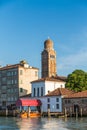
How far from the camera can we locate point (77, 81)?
78.5m

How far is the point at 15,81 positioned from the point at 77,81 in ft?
65.8

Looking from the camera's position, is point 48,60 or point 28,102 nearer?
point 28,102

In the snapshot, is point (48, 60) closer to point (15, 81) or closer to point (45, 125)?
point (15, 81)

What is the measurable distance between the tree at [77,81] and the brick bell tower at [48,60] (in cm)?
3793

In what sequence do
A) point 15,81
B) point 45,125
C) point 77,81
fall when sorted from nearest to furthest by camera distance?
point 45,125 → point 77,81 → point 15,81

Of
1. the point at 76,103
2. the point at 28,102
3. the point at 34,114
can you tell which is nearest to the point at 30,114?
the point at 34,114

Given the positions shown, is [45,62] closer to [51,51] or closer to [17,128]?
[51,51]

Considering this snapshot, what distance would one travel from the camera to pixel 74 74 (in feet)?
260

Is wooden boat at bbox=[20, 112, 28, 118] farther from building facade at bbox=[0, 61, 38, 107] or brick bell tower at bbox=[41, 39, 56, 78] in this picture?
brick bell tower at bbox=[41, 39, 56, 78]

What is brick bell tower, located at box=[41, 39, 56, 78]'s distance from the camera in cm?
11902

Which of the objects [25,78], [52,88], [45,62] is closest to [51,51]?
[45,62]

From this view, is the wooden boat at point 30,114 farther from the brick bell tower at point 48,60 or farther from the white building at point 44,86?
the brick bell tower at point 48,60

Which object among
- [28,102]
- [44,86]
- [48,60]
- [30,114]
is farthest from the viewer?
[48,60]

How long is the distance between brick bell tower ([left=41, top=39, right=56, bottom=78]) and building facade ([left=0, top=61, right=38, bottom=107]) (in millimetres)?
21410
